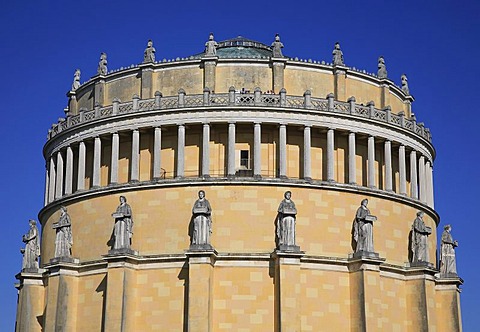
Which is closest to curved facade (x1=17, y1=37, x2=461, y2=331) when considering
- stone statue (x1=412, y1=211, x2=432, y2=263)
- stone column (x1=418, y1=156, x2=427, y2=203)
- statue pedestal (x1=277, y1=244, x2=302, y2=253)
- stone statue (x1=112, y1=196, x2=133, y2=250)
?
stone column (x1=418, y1=156, x2=427, y2=203)

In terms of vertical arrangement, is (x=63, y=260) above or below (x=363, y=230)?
below

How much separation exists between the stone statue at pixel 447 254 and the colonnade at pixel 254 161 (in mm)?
1965

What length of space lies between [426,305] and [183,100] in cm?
1473

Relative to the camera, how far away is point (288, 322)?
3750 centimetres

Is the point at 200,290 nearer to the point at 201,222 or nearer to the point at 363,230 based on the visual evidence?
the point at 201,222

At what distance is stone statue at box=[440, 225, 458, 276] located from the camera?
4491 cm

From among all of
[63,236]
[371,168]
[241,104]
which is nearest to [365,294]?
[371,168]

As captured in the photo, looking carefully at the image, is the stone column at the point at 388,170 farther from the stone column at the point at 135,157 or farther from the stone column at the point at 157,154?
the stone column at the point at 135,157

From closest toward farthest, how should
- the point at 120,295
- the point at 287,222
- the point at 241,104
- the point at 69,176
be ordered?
the point at 120,295 → the point at 287,222 → the point at 241,104 → the point at 69,176

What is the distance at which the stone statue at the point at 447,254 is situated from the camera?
4491 centimetres

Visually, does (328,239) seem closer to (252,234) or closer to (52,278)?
(252,234)

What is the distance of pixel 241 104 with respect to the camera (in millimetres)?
40844

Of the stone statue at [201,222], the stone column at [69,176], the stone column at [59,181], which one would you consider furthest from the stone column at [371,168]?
the stone column at [59,181]

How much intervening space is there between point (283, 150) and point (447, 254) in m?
10.8
